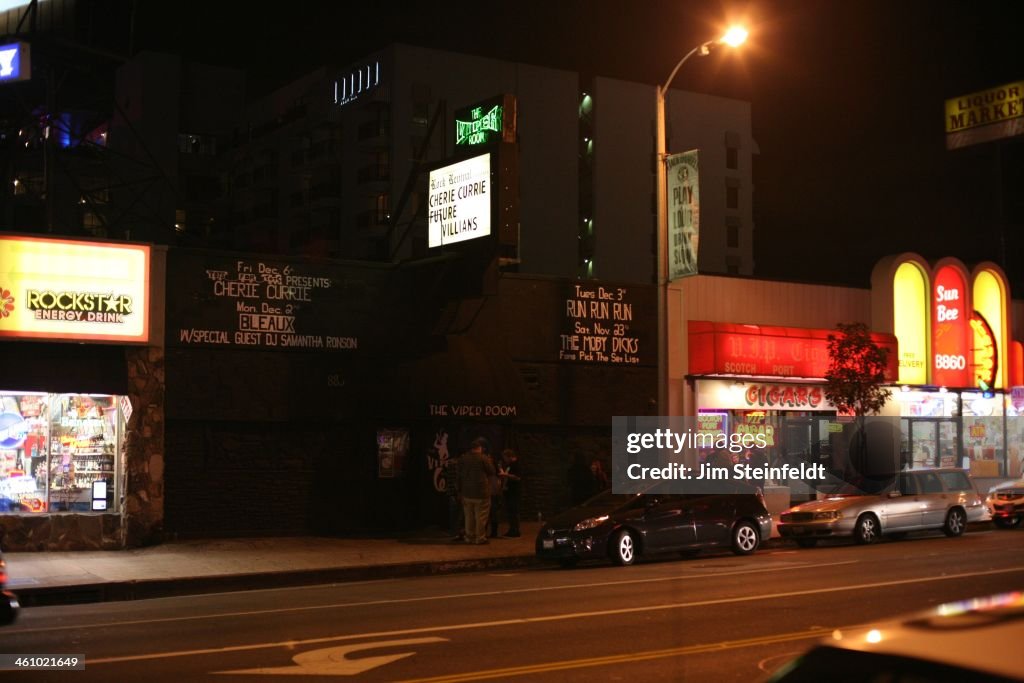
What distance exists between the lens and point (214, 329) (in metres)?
21.7

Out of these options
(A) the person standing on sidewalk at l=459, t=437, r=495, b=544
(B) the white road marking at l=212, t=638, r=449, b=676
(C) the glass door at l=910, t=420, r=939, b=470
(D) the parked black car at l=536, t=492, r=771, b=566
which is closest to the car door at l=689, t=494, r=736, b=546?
(D) the parked black car at l=536, t=492, r=771, b=566

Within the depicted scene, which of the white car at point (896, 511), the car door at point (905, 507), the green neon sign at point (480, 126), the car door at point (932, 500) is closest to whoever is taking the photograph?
the white car at point (896, 511)

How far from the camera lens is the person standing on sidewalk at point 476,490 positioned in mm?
20969

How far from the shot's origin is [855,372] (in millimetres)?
28297

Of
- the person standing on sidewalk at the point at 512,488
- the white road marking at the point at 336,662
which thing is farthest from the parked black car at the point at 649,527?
the white road marking at the point at 336,662

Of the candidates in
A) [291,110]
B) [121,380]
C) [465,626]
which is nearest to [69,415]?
[121,380]

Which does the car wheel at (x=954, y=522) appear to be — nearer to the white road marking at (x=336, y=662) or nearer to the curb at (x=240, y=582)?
the curb at (x=240, y=582)

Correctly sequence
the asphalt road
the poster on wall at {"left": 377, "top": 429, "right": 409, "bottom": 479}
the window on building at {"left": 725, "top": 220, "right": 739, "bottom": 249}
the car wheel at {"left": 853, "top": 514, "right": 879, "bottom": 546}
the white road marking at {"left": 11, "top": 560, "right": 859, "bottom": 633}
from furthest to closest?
1. the window on building at {"left": 725, "top": 220, "right": 739, "bottom": 249}
2. the poster on wall at {"left": 377, "top": 429, "right": 409, "bottom": 479}
3. the car wheel at {"left": 853, "top": 514, "right": 879, "bottom": 546}
4. the white road marking at {"left": 11, "top": 560, "right": 859, "bottom": 633}
5. the asphalt road

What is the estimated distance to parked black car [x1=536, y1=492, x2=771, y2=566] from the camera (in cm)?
1895

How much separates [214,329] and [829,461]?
16.5m

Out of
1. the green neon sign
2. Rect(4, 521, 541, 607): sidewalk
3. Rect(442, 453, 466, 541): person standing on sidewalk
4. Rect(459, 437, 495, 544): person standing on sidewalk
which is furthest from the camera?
the green neon sign

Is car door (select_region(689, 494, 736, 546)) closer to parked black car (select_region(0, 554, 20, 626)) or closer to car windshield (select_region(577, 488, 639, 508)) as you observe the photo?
car windshield (select_region(577, 488, 639, 508))

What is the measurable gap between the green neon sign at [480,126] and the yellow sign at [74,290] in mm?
7379

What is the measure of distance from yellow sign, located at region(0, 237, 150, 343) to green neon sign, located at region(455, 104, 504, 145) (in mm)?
7379
